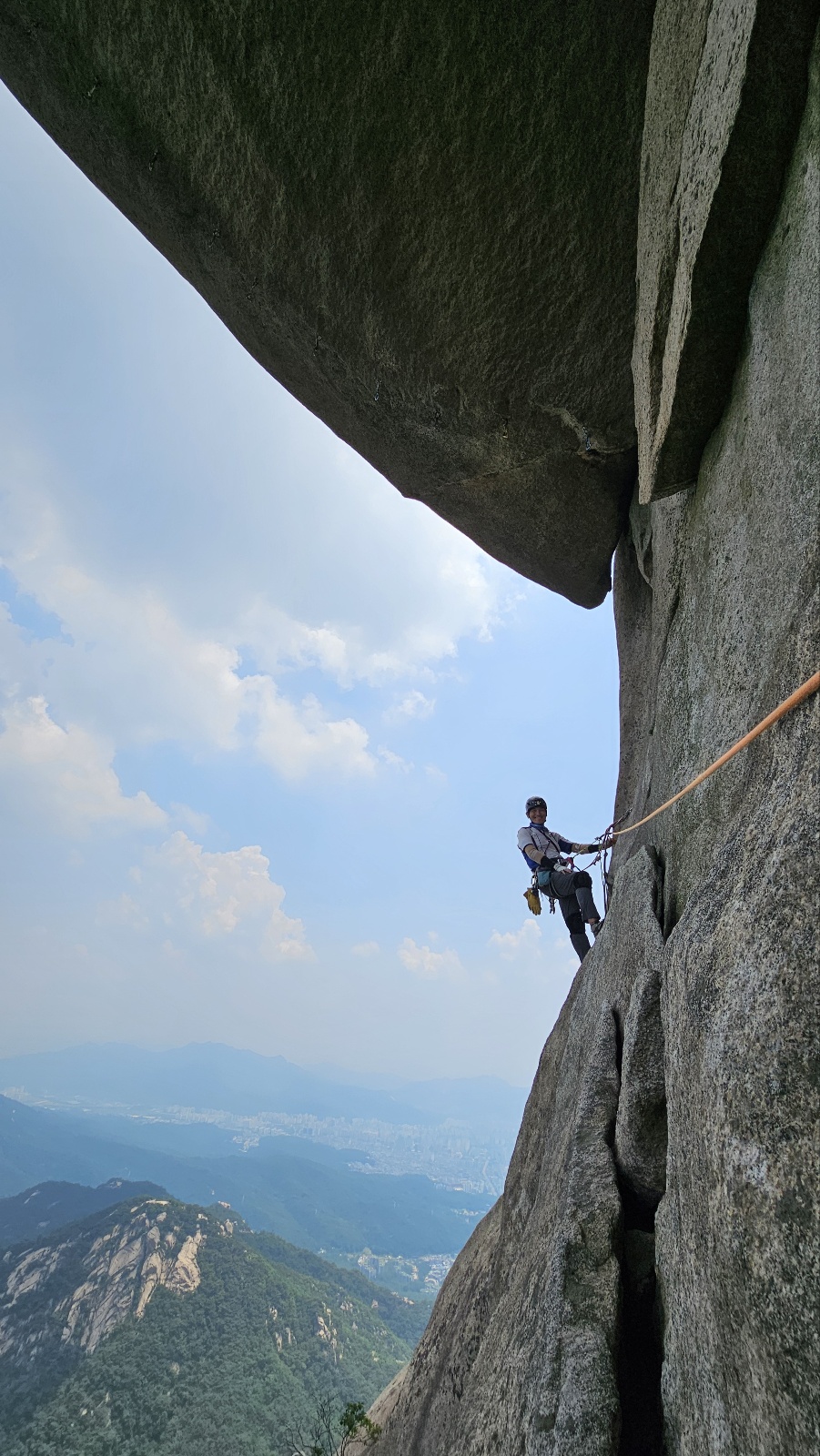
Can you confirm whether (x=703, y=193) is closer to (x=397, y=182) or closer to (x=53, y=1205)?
(x=397, y=182)

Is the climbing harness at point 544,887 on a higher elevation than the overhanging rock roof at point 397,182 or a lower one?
lower

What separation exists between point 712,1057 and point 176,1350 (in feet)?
251

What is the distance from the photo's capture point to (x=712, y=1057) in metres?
3.04

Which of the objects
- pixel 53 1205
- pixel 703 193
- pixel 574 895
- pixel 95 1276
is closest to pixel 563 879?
pixel 574 895

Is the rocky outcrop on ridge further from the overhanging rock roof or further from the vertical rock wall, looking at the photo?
the overhanging rock roof

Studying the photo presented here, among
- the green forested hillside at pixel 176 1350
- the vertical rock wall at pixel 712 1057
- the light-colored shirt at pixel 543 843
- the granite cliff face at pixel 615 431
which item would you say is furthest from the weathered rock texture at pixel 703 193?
the green forested hillside at pixel 176 1350

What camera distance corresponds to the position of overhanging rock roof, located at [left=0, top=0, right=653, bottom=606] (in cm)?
529

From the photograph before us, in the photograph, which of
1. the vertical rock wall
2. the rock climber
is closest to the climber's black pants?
the rock climber

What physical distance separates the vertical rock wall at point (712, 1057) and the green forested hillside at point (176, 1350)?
170 ft

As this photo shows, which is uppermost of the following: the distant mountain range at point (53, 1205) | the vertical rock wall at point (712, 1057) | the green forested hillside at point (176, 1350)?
the vertical rock wall at point (712, 1057)

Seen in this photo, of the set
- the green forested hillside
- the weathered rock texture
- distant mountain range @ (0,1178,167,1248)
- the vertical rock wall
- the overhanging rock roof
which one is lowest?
distant mountain range @ (0,1178,167,1248)

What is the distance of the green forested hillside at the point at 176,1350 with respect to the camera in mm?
47719

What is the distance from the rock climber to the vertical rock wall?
3087 millimetres

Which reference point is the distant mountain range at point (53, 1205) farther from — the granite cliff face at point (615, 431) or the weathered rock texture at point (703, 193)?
the weathered rock texture at point (703, 193)
